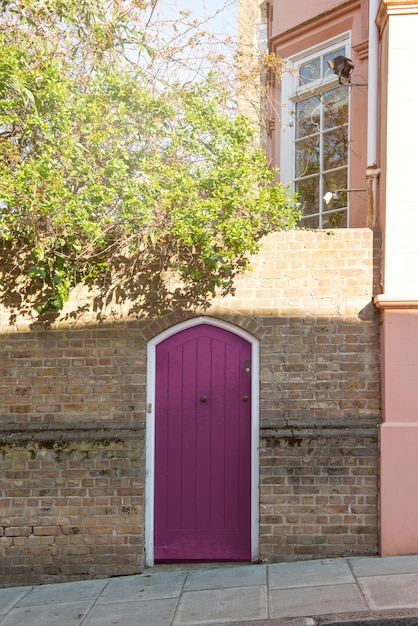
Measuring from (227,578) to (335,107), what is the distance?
5453mm

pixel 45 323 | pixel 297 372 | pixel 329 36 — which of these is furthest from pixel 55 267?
pixel 329 36

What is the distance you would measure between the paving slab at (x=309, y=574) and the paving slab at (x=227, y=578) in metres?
0.10

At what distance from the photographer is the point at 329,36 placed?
29.8 ft

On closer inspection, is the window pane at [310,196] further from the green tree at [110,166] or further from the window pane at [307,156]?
the green tree at [110,166]

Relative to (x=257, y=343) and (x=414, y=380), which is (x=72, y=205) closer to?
(x=257, y=343)

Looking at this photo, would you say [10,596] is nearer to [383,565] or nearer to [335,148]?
[383,565]

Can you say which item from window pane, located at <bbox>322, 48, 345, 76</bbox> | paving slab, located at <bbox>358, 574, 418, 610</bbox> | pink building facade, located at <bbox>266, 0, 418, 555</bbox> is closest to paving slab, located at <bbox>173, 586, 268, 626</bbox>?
paving slab, located at <bbox>358, 574, 418, 610</bbox>

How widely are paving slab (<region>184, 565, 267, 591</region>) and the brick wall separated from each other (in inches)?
10.6

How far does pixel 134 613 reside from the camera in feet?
19.4

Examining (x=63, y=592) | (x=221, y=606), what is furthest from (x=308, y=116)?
(x=63, y=592)

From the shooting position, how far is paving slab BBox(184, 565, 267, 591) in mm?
6422

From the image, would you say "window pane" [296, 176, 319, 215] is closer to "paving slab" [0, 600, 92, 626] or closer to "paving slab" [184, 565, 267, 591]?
"paving slab" [184, 565, 267, 591]

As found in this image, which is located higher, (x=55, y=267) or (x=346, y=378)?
(x=55, y=267)

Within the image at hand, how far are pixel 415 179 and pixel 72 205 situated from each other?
3.12m
